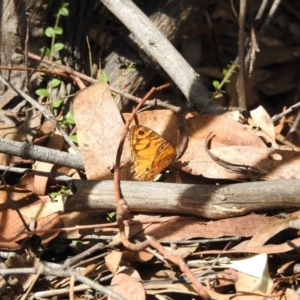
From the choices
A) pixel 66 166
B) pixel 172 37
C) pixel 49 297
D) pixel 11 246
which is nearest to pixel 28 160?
pixel 66 166

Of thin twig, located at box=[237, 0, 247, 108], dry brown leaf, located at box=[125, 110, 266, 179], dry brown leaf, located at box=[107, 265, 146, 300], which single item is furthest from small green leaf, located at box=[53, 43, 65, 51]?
dry brown leaf, located at box=[107, 265, 146, 300]

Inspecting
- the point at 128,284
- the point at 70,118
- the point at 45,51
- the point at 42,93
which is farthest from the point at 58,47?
the point at 128,284

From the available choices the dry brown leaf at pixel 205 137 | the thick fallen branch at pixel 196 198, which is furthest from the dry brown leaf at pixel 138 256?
the dry brown leaf at pixel 205 137

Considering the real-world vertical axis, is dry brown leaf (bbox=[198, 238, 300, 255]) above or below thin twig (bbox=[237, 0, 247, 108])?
below

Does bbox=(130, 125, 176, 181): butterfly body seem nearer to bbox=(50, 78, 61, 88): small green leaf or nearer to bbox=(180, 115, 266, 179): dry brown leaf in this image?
bbox=(180, 115, 266, 179): dry brown leaf

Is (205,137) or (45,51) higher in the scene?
(45,51)

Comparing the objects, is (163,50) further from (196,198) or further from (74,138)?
(196,198)
